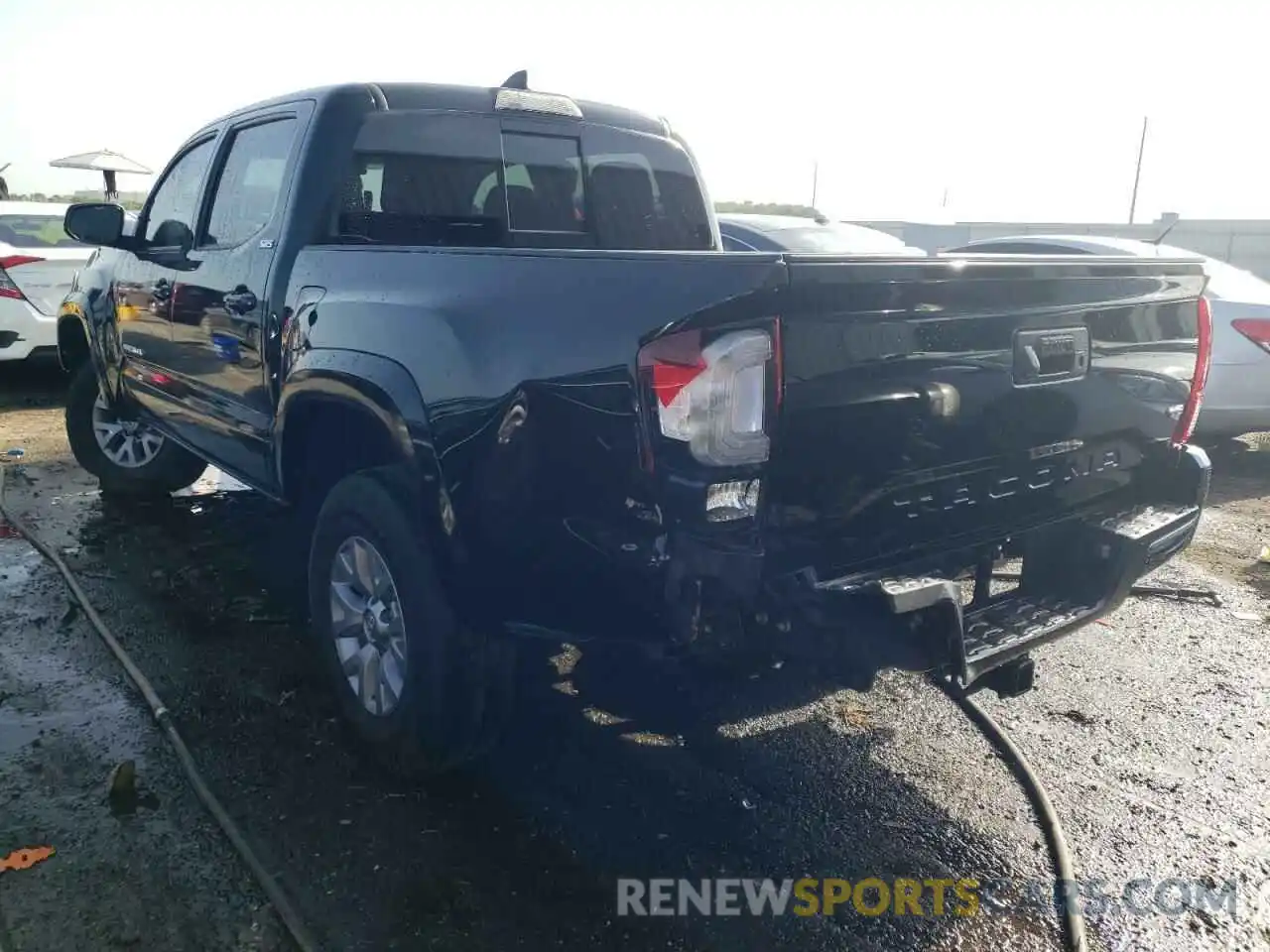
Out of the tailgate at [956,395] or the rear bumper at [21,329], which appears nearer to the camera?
the tailgate at [956,395]

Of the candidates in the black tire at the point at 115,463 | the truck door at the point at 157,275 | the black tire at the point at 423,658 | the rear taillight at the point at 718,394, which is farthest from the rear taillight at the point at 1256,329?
the black tire at the point at 115,463

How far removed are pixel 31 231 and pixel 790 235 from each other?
6519 mm

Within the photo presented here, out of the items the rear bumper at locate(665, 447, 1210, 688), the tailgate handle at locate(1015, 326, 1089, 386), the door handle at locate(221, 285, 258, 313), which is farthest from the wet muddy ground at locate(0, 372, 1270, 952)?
the door handle at locate(221, 285, 258, 313)

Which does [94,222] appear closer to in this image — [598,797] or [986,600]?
[598,797]

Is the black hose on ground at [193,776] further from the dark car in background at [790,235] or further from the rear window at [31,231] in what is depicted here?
the dark car in background at [790,235]

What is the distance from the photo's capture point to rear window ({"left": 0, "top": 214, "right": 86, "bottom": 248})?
8.69 meters

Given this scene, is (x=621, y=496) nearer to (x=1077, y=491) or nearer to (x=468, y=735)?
(x=468, y=735)

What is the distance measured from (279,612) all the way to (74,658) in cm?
80

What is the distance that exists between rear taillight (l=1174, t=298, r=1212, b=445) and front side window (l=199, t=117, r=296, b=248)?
10.3 ft

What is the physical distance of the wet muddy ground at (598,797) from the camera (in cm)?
254

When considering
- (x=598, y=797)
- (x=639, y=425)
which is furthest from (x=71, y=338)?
(x=639, y=425)

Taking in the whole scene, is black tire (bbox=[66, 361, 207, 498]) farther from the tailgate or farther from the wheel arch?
the tailgate

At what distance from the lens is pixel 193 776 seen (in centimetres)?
307

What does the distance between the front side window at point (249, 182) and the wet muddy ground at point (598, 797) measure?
1.60 m
